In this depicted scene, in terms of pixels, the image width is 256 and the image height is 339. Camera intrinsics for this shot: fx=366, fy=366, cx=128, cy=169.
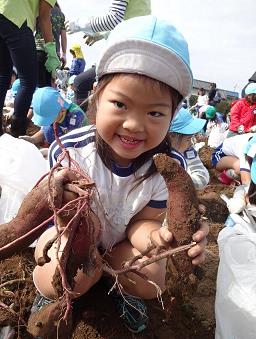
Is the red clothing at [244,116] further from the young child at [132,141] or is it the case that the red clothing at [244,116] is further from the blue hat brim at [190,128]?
the young child at [132,141]

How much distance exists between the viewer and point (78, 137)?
53.8 inches

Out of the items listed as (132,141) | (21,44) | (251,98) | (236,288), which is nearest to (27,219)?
(132,141)

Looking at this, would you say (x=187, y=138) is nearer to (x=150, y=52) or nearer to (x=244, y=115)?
(x=150, y=52)

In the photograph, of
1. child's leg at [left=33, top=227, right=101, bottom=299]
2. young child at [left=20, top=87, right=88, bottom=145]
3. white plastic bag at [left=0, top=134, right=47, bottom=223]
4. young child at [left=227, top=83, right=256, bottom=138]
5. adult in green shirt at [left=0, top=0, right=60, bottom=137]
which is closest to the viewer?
child's leg at [left=33, top=227, right=101, bottom=299]

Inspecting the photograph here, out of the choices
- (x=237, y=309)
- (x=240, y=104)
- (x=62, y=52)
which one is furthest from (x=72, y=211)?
(x=240, y=104)

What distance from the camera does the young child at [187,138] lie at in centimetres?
248

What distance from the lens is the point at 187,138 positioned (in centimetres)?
255

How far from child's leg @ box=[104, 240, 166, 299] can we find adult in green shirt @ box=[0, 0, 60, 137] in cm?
144

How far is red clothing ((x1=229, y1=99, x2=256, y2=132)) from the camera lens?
5.18 m

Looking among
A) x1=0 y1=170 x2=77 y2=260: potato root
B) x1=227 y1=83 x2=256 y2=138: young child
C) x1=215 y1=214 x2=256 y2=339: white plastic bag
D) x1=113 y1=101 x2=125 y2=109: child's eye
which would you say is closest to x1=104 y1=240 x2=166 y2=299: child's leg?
x1=215 y1=214 x2=256 y2=339: white plastic bag

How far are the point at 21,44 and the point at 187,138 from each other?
4.05 ft

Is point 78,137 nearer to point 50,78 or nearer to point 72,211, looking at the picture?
point 72,211

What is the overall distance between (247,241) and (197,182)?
97cm

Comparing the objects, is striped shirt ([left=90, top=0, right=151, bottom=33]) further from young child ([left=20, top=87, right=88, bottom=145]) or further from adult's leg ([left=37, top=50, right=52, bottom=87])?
adult's leg ([left=37, top=50, right=52, bottom=87])
